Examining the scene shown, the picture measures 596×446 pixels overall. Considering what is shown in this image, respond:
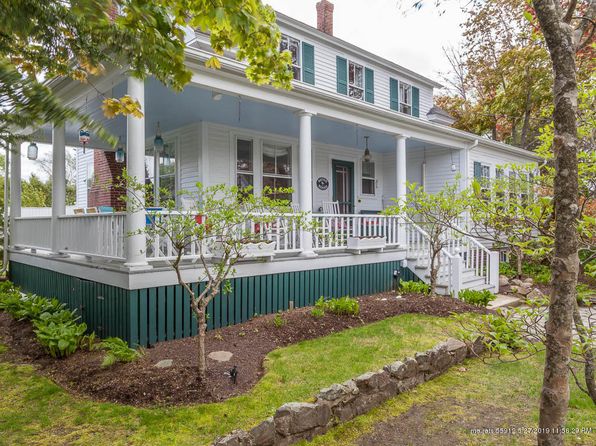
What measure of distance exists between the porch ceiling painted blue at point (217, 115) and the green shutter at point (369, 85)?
5.52 feet

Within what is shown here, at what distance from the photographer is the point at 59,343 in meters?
4.70

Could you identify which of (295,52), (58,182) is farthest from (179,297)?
(295,52)

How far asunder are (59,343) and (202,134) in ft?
17.1

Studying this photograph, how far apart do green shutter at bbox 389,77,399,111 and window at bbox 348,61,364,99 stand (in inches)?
49.7

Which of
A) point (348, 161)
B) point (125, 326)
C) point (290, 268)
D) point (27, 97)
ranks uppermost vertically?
point (348, 161)

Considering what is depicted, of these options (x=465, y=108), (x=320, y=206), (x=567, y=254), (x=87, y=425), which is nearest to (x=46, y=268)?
(x=87, y=425)

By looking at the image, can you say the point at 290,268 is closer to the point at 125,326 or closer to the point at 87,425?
the point at 125,326

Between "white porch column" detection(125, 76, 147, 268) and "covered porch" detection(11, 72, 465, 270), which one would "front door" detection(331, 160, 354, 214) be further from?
"white porch column" detection(125, 76, 147, 268)

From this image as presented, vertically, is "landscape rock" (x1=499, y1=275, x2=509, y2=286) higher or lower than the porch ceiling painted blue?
lower

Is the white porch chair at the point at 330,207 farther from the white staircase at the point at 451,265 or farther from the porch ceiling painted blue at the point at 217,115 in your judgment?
the white staircase at the point at 451,265

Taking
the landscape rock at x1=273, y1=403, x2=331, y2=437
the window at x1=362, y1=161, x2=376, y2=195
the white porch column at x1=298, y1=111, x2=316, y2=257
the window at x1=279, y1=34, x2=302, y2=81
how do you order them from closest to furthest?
1. the landscape rock at x1=273, y1=403, x2=331, y2=437
2. the white porch column at x1=298, y1=111, x2=316, y2=257
3. the window at x1=279, y1=34, x2=302, y2=81
4. the window at x1=362, y1=161, x2=376, y2=195

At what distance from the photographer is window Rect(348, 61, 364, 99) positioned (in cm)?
1165

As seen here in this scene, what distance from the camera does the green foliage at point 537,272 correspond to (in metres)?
10.3

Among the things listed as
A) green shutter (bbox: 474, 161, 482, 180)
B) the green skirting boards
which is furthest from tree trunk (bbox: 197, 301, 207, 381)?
green shutter (bbox: 474, 161, 482, 180)
